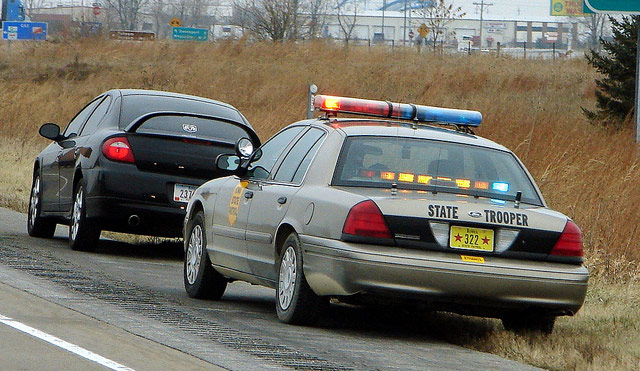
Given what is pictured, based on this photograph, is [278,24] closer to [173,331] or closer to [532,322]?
Answer: [532,322]

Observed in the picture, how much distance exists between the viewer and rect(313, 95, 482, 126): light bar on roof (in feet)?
29.4

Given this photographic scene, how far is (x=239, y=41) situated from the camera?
160 ft

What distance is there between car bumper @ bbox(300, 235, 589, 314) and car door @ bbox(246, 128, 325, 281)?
0.77 m

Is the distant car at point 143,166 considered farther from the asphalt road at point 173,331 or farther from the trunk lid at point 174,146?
the asphalt road at point 173,331

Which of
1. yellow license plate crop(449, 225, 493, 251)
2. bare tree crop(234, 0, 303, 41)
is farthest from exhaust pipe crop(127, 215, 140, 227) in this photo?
bare tree crop(234, 0, 303, 41)

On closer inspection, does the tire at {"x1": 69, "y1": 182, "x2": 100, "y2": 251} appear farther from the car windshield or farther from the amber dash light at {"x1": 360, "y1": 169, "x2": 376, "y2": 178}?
the amber dash light at {"x1": 360, "y1": 169, "x2": 376, "y2": 178}

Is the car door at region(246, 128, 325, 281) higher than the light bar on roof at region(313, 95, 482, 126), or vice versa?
the light bar on roof at region(313, 95, 482, 126)

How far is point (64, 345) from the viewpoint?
21.9 ft

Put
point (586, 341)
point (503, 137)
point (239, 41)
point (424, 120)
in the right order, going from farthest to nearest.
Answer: point (239, 41) → point (503, 137) → point (424, 120) → point (586, 341)

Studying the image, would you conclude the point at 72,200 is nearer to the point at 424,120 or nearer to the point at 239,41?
the point at 424,120

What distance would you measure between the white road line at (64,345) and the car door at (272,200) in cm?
170

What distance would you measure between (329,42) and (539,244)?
43.6 m

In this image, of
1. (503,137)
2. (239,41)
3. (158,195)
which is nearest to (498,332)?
(158,195)

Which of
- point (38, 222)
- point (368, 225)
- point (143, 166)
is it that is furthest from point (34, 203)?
point (368, 225)
